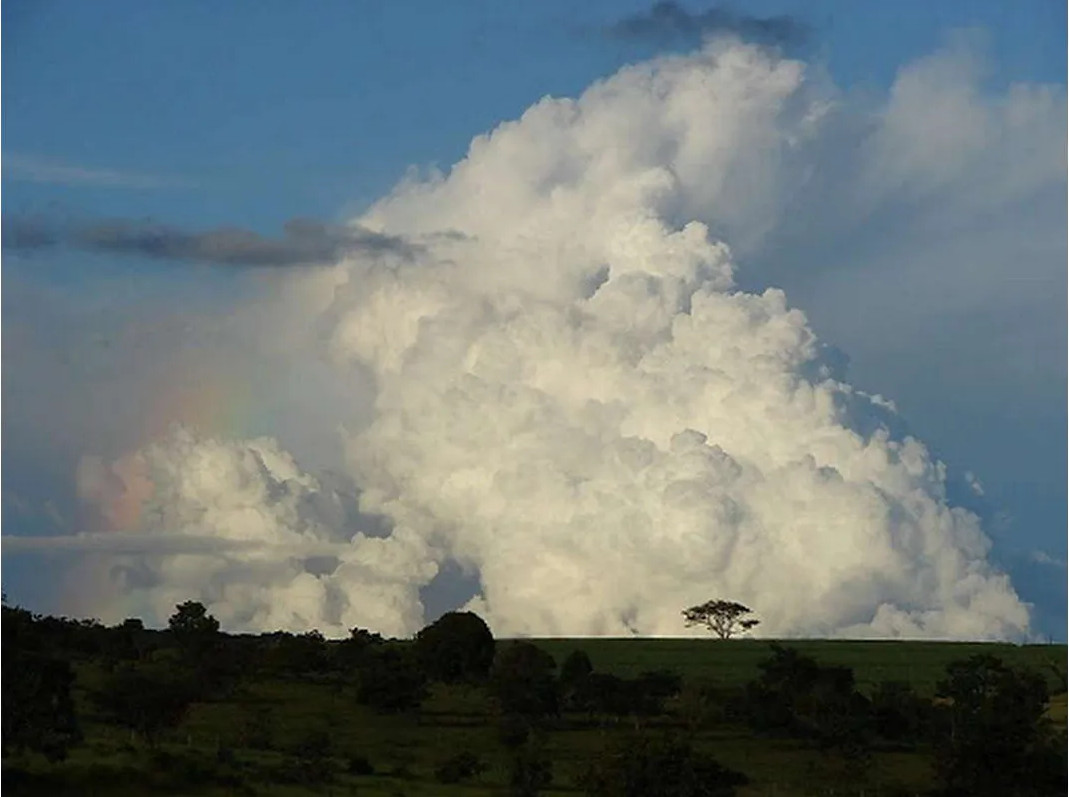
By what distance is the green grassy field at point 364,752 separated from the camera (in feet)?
391

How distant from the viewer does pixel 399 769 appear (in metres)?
138

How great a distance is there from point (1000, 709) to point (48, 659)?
7602 centimetres

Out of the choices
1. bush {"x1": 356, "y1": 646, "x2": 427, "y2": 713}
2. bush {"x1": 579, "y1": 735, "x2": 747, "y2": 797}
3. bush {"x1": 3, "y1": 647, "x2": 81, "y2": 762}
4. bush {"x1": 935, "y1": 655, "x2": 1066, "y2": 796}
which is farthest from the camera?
bush {"x1": 356, "y1": 646, "x2": 427, "y2": 713}

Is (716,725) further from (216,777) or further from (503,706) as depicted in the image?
(216,777)

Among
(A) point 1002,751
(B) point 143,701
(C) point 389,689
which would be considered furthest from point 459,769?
(A) point 1002,751

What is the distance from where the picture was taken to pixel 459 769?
13675 cm

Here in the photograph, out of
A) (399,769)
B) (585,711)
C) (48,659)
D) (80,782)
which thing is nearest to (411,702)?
(585,711)

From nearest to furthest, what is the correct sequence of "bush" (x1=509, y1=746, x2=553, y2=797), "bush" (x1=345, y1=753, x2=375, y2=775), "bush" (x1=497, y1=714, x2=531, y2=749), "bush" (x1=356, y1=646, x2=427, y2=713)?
"bush" (x1=509, y1=746, x2=553, y2=797)
"bush" (x1=345, y1=753, x2=375, y2=775)
"bush" (x1=497, y1=714, x2=531, y2=749)
"bush" (x1=356, y1=646, x2=427, y2=713)

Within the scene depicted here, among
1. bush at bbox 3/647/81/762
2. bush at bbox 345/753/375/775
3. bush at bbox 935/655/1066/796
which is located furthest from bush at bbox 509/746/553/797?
bush at bbox 935/655/1066/796

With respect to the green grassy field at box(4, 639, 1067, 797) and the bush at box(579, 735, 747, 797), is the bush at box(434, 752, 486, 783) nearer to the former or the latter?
the green grassy field at box(4, 639, 1067, 797)

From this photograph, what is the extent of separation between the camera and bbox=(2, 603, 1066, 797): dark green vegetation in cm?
12325

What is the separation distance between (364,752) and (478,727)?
19.3 m

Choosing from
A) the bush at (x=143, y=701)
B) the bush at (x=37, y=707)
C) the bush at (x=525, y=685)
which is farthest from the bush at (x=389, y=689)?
the bush at (x=37, y=707)

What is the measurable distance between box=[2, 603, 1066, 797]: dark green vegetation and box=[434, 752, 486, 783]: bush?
36cm
